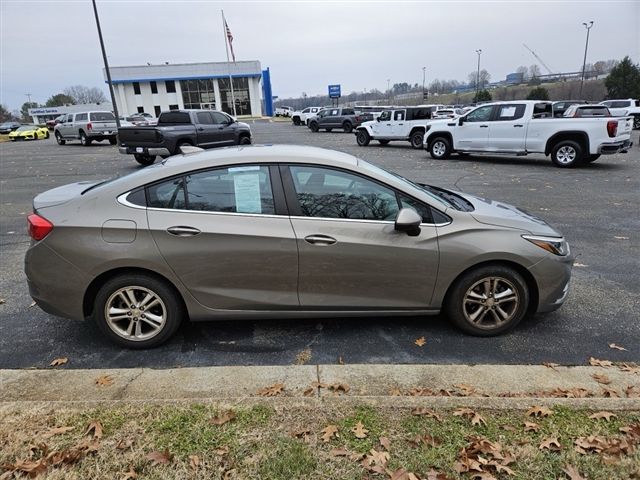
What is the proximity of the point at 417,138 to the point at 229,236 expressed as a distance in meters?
18.6

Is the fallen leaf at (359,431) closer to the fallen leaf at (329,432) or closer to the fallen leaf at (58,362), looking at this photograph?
the fallen leaf at (329,432)

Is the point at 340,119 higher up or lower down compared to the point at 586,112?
→ lower down

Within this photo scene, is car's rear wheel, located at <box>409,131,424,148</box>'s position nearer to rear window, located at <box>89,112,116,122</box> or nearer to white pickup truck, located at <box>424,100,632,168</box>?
white pickup truck, located at <box>424,100,632,168</box>

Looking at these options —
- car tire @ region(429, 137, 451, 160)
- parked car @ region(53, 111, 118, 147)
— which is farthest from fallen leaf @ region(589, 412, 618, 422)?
parked car @ region(53, 111, 118, 147)

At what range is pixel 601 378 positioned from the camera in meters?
3.21

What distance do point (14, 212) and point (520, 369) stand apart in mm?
9583

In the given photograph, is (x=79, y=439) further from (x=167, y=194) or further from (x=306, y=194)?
(x=306, y=194)

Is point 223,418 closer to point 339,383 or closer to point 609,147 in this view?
point 339,383

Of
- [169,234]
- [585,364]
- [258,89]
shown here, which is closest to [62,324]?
[169,234]

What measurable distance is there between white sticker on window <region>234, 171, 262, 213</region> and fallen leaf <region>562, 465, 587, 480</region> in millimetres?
2596

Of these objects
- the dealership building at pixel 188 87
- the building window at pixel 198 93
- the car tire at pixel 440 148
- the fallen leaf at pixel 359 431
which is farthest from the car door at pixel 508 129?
the building window at pixel 198 93

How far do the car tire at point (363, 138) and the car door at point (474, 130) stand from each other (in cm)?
737

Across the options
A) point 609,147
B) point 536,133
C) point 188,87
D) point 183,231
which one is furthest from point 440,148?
point 188,87

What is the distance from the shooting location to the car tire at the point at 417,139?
2062 centimetres
